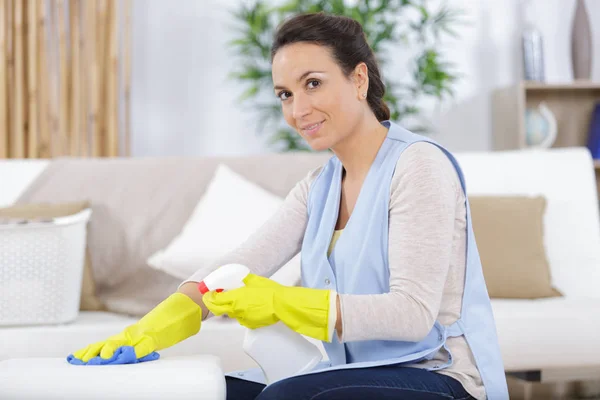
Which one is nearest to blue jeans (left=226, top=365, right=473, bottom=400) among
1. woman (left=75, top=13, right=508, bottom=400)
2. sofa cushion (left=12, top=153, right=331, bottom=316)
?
woman (left=75, top=13, right=508, bottom=400)

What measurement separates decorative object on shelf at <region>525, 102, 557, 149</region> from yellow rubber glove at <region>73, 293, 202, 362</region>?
2.85 meters

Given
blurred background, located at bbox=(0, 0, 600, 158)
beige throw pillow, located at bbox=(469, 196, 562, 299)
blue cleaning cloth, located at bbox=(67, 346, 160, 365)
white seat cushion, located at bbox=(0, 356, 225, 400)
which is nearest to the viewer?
white seat cushion, located at bbox=(0, 356, 225, 400)

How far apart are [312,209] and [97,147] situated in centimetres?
231

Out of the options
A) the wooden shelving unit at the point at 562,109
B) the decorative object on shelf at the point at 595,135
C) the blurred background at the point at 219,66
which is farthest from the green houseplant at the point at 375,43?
the decorative object on shelf at the point at 595,135

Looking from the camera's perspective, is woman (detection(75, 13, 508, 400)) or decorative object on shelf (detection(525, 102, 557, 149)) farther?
decorative object on shelf (detection(525, 102, 557, 149))

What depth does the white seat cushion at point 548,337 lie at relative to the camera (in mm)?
2014

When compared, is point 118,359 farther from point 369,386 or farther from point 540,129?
point 540,129

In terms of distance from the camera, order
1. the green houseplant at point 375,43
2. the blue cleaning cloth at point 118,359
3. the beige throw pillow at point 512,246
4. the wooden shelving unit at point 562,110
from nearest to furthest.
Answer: the blue cleaning cloth at point 118,359
the beige throw pillow at point 512,246
the green houseplant at point 375,43
the wooden shelving unit at point 562,110

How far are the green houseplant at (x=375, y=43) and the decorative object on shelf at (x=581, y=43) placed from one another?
0.60 m

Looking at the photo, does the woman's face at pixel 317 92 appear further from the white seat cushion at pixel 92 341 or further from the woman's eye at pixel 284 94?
the white seat cushion at pixel 92 341

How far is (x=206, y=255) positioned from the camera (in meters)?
2.29

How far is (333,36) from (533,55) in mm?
2772

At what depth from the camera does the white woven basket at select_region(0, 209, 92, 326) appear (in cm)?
205

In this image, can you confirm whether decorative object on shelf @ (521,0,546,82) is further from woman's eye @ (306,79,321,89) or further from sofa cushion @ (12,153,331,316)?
woman's eye @ (306,79,321,89)
